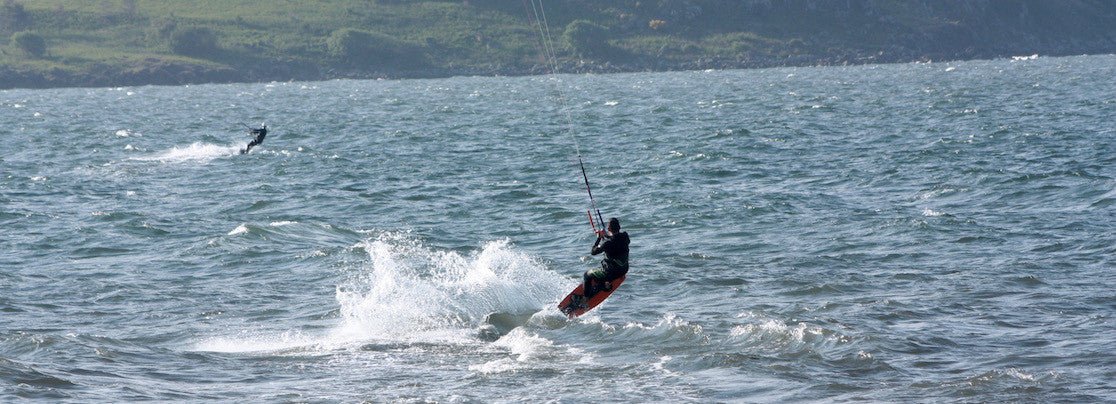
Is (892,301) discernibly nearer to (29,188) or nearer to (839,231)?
(839,231)

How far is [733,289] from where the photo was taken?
913 inches

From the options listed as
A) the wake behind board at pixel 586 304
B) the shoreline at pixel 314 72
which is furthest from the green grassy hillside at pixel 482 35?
the wake behind board at pixel 586 304

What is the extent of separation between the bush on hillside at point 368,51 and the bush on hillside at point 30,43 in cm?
3672

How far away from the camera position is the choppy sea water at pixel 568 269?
17.5m

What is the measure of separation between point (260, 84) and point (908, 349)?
489 ft

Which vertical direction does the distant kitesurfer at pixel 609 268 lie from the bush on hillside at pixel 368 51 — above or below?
above

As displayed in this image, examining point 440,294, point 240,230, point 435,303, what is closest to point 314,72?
point 240,230

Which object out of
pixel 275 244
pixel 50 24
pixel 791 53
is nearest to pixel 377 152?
pixel 275 244

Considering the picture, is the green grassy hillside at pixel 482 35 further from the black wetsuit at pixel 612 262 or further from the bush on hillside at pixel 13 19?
the black wetsuit at pixel 612 262

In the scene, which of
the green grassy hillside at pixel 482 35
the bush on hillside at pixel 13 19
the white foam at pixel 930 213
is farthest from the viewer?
the bush on hillside at pixel 13 19

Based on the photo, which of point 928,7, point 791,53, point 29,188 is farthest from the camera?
point 928,7

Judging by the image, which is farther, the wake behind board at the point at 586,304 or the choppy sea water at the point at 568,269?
the wake behind board at the point at 586,304

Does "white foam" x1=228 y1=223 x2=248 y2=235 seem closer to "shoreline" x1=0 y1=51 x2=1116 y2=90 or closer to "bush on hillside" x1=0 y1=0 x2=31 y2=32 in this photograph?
"shoreline" x1=0 y1=51 x2=1116 y2=90

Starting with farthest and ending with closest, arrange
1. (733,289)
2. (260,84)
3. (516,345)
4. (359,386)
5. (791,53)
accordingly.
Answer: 1. (791,53)
2. (260,84)
3. (733,289)
4. (516,345)
5. (359,386)
